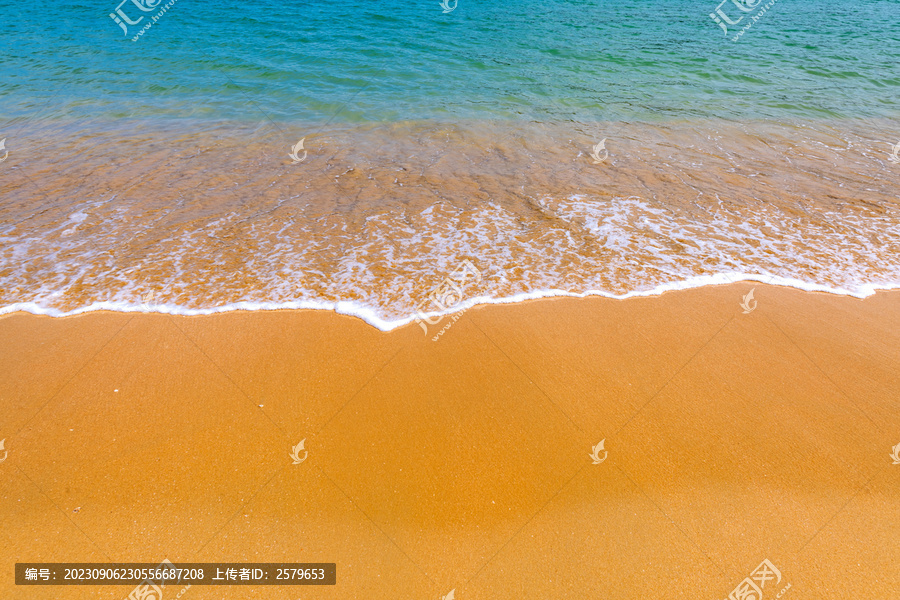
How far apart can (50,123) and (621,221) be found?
12057mm

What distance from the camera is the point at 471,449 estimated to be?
3301mm

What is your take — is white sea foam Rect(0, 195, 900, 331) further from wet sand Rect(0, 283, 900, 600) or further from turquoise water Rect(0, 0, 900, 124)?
turquoise water Rect(0, 0, 900, 124)

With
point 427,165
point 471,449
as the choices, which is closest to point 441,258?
point 471,449

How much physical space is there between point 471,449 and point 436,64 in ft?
43.4

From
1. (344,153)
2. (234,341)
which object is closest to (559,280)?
(234,341)

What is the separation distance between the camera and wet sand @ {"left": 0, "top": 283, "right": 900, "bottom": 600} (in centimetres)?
270

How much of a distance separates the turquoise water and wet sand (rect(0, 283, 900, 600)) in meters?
7.60

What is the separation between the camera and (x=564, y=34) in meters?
16.6

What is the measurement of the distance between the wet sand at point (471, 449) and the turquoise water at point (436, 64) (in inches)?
299

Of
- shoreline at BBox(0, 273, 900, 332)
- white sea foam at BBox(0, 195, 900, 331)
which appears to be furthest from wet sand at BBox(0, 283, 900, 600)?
white sea foam at BBox(0, 195, 900, 331)

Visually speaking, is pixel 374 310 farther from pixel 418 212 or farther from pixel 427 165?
pixel 427 165

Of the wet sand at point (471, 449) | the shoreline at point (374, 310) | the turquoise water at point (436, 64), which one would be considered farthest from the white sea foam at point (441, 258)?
the turquoise water at point (436, 64)

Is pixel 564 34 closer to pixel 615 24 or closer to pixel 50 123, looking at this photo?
pixel 615 24

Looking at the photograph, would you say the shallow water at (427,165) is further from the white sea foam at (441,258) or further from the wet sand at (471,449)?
the wet sand at (471,449)
